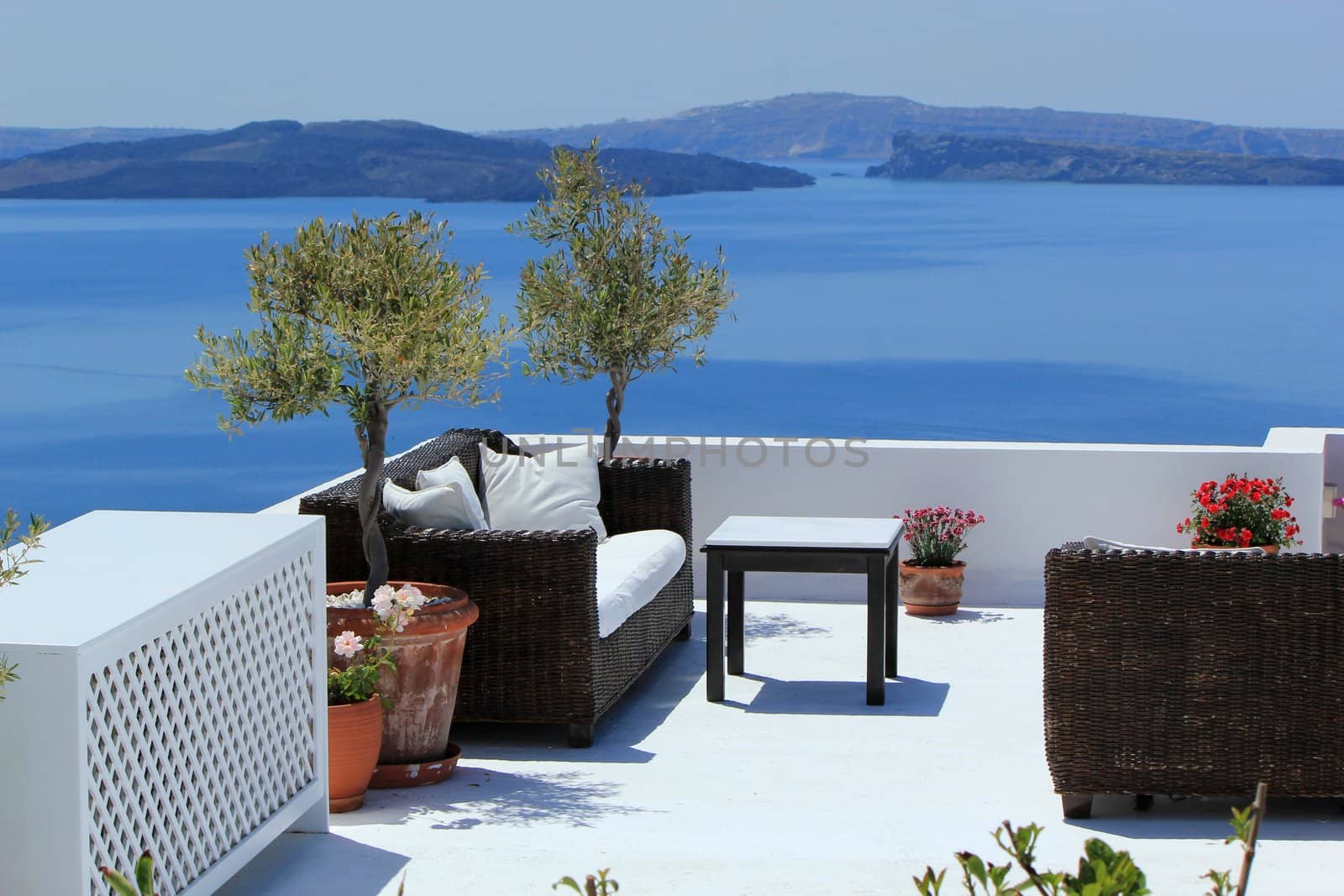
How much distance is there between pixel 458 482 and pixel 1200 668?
2.49 m

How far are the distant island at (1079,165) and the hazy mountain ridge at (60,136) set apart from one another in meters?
23.5

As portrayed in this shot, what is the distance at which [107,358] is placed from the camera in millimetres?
41469

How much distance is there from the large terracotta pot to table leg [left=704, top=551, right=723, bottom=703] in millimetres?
1178

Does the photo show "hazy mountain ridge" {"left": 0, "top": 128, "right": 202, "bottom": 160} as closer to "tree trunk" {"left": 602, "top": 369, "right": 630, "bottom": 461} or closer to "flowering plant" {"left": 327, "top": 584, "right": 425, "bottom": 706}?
"tree trunk" {"left": 602, "top": 369, "right": 630, "bottom": 461}

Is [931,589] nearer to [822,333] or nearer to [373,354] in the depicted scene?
[373,354]

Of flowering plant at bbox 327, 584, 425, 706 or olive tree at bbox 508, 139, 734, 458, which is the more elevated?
olive tree at bbox 508, 139, 734, 458

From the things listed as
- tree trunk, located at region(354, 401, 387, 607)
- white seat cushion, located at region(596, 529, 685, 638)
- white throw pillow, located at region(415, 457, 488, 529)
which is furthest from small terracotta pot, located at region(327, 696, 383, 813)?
white throw pillow, located at region(415, 457, 488, 529)

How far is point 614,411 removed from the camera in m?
7.58

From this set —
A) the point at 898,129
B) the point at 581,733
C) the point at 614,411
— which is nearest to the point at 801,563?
the point at 581,733

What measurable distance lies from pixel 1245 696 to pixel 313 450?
3354 cm

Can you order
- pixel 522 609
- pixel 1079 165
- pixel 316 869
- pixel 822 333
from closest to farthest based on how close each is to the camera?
pixel 316 869
pixel 522 609
pixel 822 333
pixel 1079 165

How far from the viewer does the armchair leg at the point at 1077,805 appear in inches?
176

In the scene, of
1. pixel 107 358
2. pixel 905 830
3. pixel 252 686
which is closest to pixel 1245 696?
pixel 905 830

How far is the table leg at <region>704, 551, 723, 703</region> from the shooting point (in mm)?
5871
